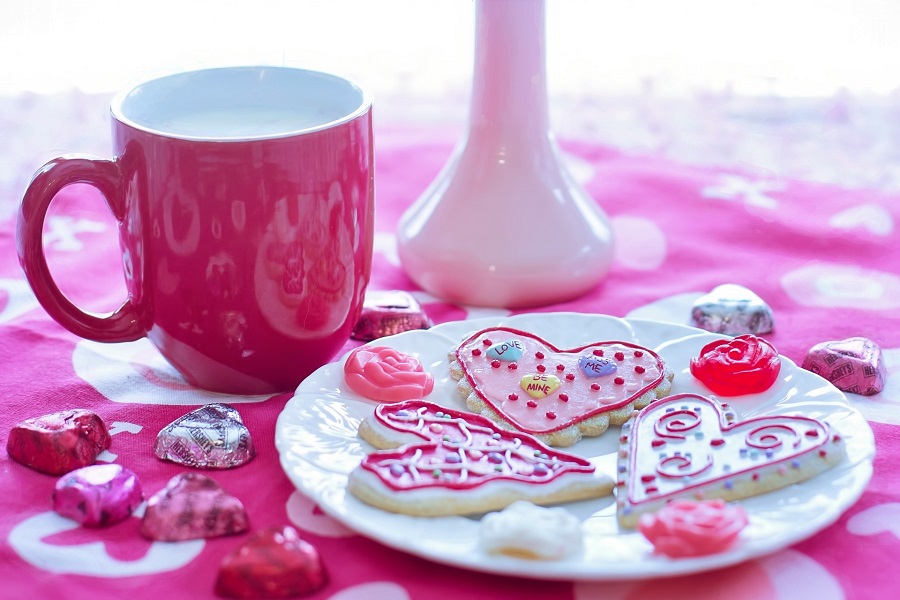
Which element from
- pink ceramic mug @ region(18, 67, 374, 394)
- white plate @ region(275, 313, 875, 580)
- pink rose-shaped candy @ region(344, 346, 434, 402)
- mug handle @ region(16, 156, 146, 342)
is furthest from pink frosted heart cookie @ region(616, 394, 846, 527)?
mug handle @ region(16, 156, 146, 342)

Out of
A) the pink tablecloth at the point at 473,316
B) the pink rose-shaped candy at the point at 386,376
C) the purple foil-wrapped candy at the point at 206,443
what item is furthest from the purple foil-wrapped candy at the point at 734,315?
the purple foil-wrapped candy at the point at 206,443

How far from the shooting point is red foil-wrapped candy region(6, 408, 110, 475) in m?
0.69

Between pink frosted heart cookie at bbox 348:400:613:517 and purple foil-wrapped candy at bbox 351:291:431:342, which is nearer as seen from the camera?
pink frosted heart cookie at bbox 348:400:613:517

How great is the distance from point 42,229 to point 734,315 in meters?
0.54

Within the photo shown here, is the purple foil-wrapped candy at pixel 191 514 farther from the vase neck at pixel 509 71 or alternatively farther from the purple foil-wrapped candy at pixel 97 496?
the vase neck at pixel 509 71

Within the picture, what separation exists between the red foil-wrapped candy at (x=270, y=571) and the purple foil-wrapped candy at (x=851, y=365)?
1.39 ft

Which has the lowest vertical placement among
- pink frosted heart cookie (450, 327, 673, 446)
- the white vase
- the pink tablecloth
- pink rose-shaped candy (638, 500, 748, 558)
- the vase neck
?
the pink tablecloth

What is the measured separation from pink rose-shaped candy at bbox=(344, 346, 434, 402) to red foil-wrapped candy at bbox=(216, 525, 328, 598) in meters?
0.18

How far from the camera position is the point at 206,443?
0.69 meters

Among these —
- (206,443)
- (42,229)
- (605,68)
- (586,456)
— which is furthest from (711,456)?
(605,68)

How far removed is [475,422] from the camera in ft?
2.25

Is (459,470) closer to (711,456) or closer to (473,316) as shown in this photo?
(711,456)

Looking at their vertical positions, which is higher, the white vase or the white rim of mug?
the white rim of mug

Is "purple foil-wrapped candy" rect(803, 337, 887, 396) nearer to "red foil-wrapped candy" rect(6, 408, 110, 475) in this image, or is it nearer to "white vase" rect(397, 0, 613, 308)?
"white vase" rect(397, 0, 613, 308)
